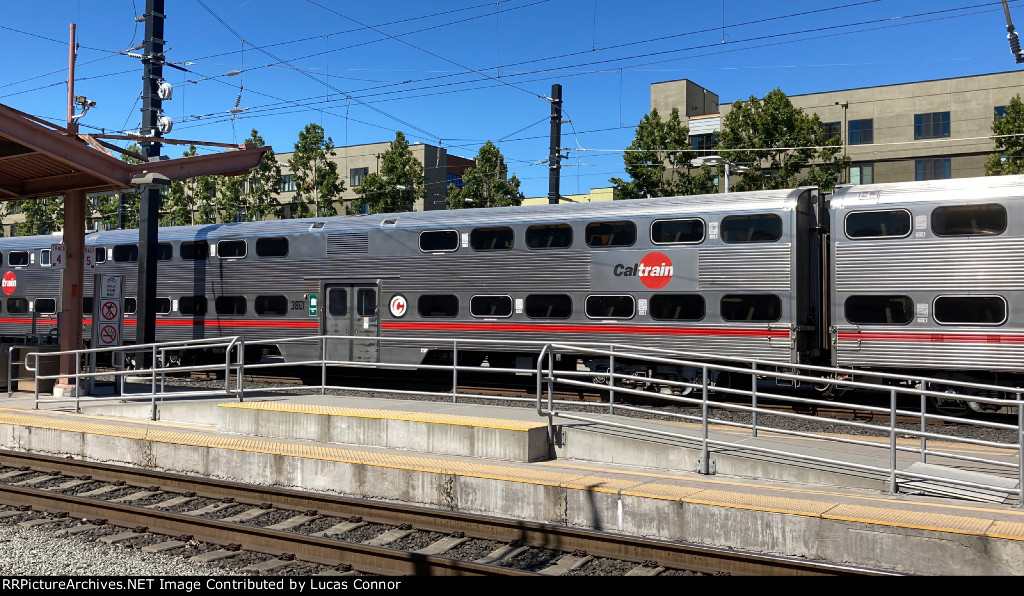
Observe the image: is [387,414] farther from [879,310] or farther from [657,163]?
[657,163]

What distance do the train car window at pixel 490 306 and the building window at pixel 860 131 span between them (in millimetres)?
34964

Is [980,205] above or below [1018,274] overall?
above

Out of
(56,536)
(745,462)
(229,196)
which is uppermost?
(229,196)

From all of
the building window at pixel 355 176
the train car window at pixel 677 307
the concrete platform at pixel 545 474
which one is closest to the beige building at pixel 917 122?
the building window at pixel 355 176

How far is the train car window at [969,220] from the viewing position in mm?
14492

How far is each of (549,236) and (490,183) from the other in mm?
27661

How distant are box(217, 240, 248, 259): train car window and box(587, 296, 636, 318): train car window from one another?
9.95 m

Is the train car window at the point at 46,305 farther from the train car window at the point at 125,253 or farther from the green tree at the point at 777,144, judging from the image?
the green tree at the point at 777,144

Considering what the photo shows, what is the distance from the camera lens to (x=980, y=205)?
48.1 feet

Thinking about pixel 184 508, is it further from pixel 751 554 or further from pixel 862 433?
pixel 862 433

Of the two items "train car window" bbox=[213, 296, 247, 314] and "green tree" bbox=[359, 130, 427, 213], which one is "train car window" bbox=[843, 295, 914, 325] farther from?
"green tree" bbox=[359, 130, 427, 213]

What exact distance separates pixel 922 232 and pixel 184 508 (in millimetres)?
12946

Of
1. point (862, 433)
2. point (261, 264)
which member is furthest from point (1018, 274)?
point (261, 264)

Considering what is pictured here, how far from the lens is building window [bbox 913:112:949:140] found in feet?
147
